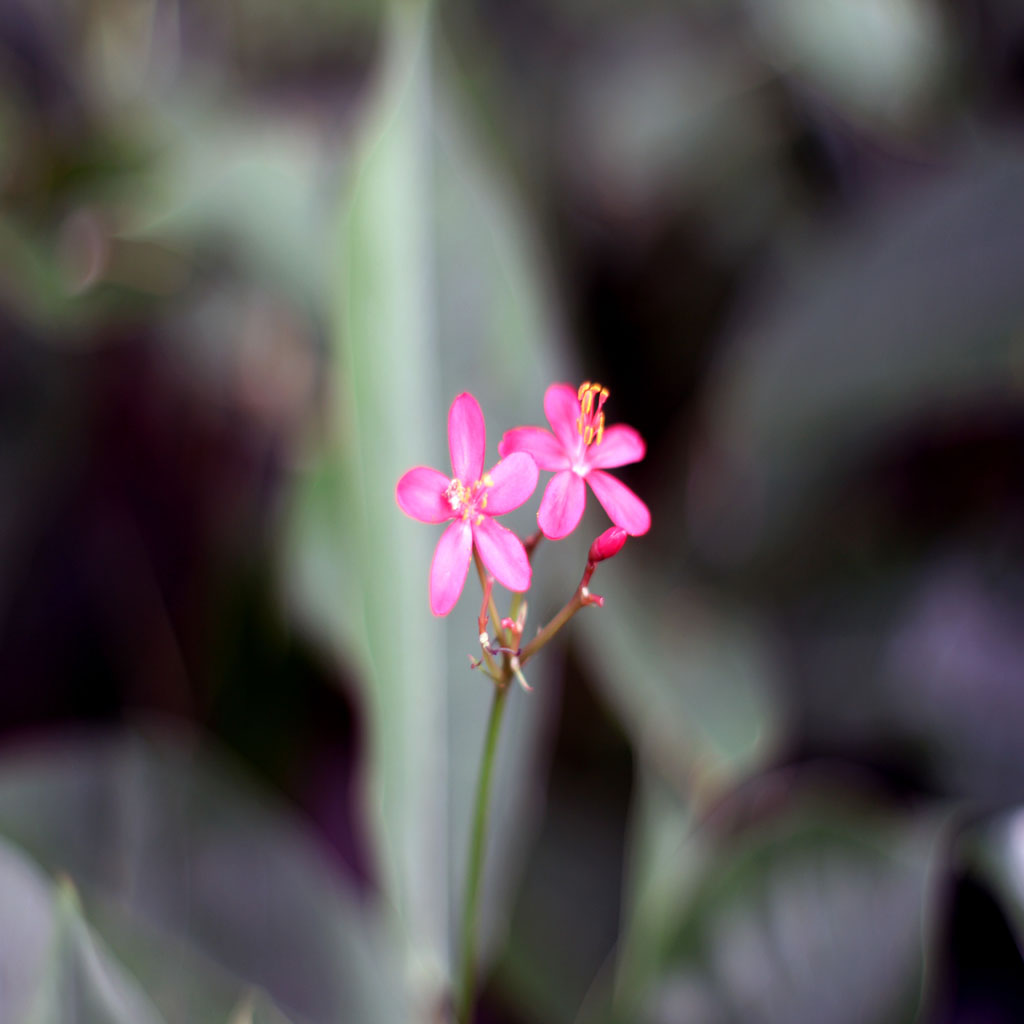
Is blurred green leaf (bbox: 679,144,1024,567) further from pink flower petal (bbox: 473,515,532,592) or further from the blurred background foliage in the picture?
pink flower petal (bbox: 473,515,532,592)

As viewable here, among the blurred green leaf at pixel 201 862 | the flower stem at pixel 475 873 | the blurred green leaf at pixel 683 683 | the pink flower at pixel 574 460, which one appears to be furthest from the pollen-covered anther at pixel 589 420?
the blurred green leaf at pixel 201 862

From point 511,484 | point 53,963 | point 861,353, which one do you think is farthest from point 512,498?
point 861,353

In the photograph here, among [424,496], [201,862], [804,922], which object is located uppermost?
[424,496]

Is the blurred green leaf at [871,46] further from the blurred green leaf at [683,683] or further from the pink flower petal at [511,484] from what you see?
the pink flower petal at [511,484]

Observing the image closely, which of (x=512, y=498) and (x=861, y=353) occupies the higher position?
(x=512, y=498)

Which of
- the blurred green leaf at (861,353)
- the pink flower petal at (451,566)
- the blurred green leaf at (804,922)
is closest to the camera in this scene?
the pink flower petal at (451,566)

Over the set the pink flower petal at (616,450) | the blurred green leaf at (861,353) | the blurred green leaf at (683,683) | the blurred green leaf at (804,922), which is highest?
the pink flower petal at (616,450)

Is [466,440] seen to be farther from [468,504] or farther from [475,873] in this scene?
[475,873]

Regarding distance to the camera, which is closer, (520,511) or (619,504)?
(619,504)
